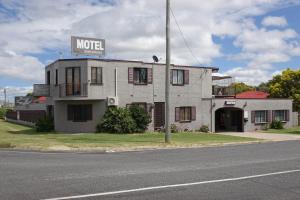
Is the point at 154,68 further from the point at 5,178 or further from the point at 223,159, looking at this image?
the point at 5,178

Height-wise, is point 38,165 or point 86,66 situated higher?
point 86,66

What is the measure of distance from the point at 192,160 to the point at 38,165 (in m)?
5.34

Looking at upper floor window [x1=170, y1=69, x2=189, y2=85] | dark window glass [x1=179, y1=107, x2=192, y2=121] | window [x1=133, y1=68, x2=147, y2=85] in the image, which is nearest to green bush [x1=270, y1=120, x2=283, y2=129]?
dark window glass [x1=179, y1=107, x2=192, y2=121]

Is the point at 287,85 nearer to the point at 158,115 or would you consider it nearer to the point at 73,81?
the point at 158,115

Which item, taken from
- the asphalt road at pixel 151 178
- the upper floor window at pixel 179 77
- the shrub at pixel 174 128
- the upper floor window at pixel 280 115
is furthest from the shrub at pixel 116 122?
the asphalt road at pixel 151 178

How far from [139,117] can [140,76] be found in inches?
145

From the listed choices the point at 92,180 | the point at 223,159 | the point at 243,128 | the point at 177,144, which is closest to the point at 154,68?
the point at 243,128

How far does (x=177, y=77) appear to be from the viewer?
1480 inches

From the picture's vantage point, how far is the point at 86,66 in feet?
109

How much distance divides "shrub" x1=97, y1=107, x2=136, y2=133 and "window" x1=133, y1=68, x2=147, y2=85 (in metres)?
3.09

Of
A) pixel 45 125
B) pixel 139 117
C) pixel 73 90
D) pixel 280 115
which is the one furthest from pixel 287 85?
pixel 45 125

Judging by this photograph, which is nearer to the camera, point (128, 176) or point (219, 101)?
point (128, 176)

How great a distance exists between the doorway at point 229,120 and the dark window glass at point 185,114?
4563 millimetres

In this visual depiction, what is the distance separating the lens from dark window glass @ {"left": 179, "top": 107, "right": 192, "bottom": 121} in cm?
3781
